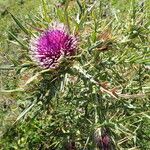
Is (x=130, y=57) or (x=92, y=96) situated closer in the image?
(x=130, y=57)

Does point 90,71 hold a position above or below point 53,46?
below

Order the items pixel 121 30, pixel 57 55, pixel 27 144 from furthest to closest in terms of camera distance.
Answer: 1. pixel 27 144
2. pixel 121 30
3. pixel 57 55

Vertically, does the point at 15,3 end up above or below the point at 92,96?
above

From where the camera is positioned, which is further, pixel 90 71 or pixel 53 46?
pixel 90 71

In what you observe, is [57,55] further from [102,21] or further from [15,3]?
[15,3]

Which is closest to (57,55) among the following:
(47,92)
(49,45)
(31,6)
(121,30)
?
(49,45)

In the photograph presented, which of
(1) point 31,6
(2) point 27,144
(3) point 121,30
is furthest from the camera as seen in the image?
(1) point 31,6

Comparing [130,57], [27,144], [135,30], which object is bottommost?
[27,144]
